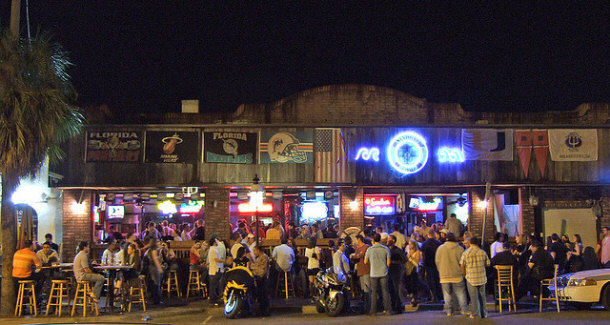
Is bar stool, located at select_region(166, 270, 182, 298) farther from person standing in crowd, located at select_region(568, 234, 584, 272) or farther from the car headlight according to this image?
person standing in crowd, located at select_region(568, 234, 584, 272)

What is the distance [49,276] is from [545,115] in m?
18.8

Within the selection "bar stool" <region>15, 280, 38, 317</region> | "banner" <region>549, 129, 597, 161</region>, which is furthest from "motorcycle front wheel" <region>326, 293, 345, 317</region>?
"banner" <region>549, 129, 597, 161</region>

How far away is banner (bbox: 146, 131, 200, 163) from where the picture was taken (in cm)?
2098

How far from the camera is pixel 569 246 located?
59.4 feet

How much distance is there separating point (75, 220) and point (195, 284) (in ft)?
20.3

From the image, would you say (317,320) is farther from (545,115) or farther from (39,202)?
(545,115)

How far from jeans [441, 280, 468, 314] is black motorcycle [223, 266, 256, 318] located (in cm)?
456

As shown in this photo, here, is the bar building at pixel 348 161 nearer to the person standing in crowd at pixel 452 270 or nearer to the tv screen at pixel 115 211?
the tv screen at pixel 115 211

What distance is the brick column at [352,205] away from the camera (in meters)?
21.5

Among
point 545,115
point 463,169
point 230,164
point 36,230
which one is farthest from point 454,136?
point 36,230

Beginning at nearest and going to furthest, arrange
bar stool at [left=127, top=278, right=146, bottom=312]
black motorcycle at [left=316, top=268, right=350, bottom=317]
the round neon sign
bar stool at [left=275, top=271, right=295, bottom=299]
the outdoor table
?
black motorcycle at [left=316, top=268, right=350, bottom=317], the outdoor table, bar stool at [left=127, top=278, right=146, bottom=312], bar stool at [left=275, top=271, right=295, bottom=299], the round neon sign

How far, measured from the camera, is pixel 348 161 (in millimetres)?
21156

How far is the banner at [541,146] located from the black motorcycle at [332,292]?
36.1 ft

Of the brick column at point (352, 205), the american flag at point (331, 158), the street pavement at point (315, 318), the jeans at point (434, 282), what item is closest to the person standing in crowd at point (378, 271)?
the street pavement at point (315, 318)
